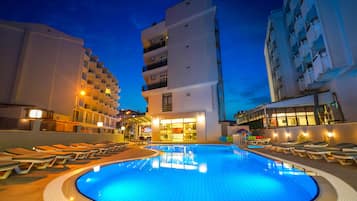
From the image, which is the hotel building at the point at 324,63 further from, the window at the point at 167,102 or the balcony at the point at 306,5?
the window at the point at 167,102

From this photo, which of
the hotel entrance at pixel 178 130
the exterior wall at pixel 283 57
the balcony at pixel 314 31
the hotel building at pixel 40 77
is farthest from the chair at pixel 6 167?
the exterior wall at pixel 283 57

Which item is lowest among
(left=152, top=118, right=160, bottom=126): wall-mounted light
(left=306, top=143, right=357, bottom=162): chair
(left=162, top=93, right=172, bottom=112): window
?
(left=306, top=143, right=357, bottom=162): chair

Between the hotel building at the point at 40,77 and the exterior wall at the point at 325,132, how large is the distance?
17.4 m

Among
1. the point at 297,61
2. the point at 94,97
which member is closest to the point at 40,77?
the point at 94,97

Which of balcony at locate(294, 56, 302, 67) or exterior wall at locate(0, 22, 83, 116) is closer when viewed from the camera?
balcony at locate(294, 56, 302, 67)

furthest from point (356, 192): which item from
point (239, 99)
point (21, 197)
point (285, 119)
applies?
point (239, 99)

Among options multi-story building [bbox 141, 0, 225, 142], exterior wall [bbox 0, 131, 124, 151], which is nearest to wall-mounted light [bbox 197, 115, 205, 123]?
multi-story building [bbox 141, 0, 225, 142]

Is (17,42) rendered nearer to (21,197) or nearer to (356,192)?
(21,197)

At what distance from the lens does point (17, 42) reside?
20.2 metres

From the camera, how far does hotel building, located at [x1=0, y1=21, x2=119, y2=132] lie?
17361 millimetres

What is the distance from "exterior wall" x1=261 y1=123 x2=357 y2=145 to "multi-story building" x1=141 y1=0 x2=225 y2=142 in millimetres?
6309

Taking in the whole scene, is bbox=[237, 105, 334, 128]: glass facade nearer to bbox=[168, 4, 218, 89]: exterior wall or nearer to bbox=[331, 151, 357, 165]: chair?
bbox=[168, 4, 218, 89]: exterior wall

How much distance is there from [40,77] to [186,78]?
60.1ft

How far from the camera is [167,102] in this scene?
22.1 metres
